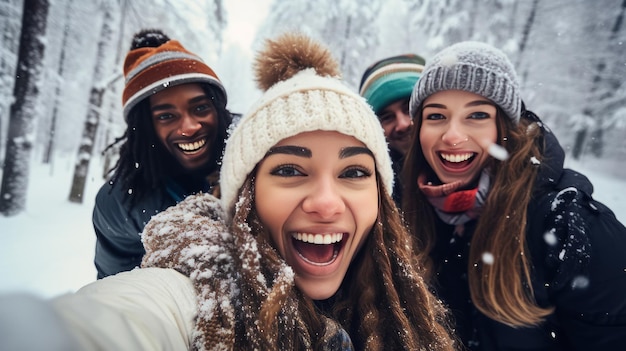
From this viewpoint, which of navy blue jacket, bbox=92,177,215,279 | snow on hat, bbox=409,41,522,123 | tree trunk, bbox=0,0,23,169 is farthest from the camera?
tree trunk, bbox=0,0,23,169

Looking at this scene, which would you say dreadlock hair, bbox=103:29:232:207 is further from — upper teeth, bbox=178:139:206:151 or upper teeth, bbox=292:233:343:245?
upper teeth, bbox=292:233:343:245

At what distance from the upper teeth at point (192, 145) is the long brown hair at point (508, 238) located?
7.59 feet

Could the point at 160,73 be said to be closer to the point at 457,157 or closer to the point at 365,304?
the point at 365,304

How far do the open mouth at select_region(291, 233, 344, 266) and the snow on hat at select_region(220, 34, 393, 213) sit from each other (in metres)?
0.46

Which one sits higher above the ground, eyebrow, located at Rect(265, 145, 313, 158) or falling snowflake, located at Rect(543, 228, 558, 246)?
eyebrow, located at Rect(265, 145, 313, 158)

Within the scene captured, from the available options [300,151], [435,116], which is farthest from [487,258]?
[300,151]

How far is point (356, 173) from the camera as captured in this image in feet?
5.55

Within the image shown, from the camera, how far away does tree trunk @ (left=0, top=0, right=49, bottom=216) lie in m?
6.36

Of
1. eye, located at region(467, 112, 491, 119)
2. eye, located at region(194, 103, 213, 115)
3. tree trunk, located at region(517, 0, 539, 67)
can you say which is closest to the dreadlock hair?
eye, located at region(194, 103, 213, 115)

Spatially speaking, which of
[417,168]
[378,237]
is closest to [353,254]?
[378,237]

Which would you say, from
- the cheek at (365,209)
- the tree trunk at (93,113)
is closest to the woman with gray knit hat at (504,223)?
the cheek at (365,209)

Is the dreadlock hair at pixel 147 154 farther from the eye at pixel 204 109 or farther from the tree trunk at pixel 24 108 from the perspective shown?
the tree trunk at pixel 24 108

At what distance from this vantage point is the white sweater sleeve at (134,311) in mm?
727

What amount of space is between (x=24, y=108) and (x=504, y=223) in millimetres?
9487
